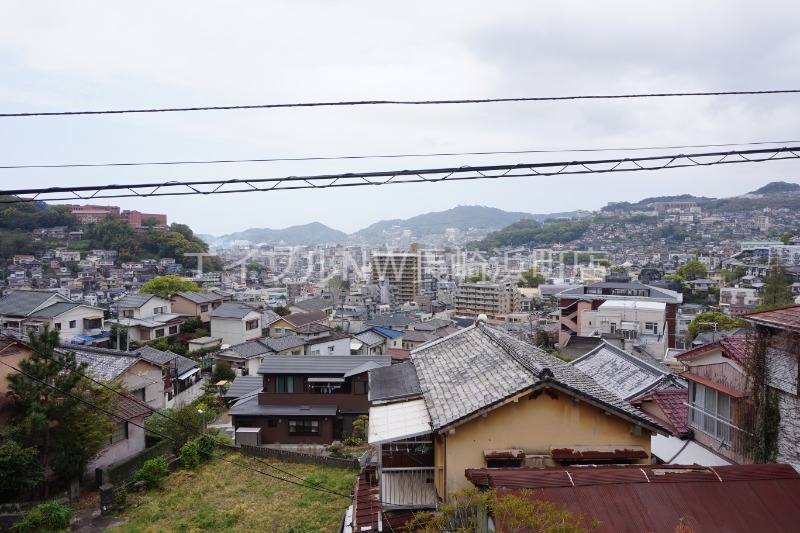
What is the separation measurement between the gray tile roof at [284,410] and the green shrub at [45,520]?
7.61 m

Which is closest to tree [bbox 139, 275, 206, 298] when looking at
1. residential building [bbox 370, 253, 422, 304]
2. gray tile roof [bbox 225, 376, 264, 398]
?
gray tile roof [bbox 225, 376, 264, 398]

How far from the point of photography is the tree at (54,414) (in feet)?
42.2

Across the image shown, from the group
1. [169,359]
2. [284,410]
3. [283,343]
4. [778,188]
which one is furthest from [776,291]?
[778,188]

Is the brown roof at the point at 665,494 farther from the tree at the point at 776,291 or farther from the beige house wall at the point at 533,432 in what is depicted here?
the tree at the point at 776,291

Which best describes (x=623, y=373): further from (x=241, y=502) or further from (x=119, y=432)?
(x=119, y=432)

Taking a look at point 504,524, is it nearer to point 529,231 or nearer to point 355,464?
point 355,464

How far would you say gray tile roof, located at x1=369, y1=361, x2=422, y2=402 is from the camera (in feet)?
31.6

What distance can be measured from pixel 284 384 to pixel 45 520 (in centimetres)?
908

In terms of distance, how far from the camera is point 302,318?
149 ft

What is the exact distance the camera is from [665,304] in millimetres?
37688

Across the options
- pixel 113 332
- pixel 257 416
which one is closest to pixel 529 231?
pixel 113 332

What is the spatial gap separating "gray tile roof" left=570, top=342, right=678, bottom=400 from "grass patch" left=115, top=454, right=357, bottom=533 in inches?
309

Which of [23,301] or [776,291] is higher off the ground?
[776,291]

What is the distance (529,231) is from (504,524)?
6379 inches
